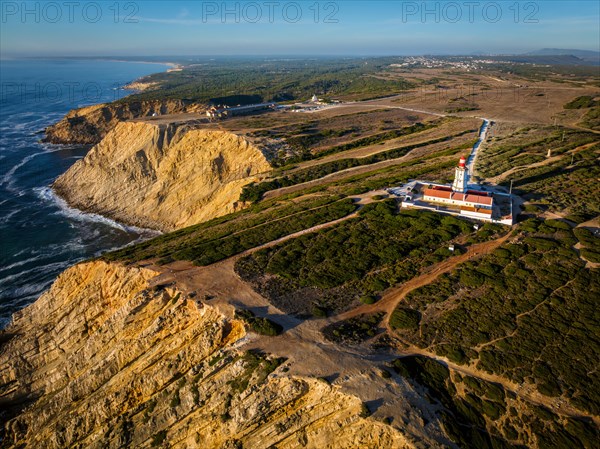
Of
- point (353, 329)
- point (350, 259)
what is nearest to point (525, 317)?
point (353, 329)

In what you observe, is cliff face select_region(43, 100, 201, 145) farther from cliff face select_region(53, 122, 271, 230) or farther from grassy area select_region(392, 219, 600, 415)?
grassy area select_region(392, 219, 600, 415)

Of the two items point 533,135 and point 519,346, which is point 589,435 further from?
point 533,135

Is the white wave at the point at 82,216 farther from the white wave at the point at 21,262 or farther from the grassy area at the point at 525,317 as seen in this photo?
the grassy area at the point at 525,317

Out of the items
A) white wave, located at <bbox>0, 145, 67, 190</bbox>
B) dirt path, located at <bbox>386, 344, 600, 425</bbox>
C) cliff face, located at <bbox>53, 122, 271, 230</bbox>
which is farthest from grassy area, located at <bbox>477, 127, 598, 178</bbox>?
white wave, located at <bbox>0, 145, 67, 190</bbox>

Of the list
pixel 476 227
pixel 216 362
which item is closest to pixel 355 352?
pixel 216 362

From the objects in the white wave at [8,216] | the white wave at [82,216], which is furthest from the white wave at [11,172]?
the white wave at [8,216]
